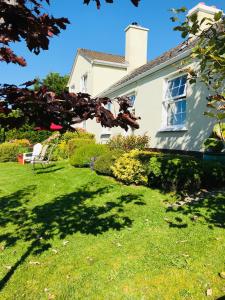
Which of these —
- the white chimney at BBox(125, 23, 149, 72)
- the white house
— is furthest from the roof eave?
the white house

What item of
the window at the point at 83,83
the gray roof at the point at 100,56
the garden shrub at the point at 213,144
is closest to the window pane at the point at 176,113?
the garden shrub at the point at 213,144

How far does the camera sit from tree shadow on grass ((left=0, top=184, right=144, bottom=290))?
5617 millimetres

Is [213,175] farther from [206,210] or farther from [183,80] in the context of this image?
[183,80]

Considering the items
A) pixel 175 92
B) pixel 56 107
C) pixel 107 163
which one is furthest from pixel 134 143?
pixel 56 107

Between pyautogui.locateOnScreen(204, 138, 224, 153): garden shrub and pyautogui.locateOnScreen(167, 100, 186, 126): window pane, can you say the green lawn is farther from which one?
pyautogui.locateOnScreen(167, 100, 186, 126): window pane

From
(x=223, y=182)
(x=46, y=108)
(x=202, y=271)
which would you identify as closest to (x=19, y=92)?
(x=46, y=108)

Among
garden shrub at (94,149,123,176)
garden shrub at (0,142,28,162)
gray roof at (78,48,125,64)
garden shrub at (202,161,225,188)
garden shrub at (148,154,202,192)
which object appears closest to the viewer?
garden shrub at (148,154,202,192)

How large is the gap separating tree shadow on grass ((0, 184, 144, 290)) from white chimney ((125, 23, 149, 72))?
17.3m

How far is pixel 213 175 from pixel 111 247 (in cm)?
423

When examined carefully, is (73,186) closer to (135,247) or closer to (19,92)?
(135,247)

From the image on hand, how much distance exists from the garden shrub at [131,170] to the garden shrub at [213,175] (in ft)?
5.19

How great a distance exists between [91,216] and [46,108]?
4.43 meters

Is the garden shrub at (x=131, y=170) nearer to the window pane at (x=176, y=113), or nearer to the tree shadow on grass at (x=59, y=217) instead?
the tree shadow on grass at (x=59, y=217)

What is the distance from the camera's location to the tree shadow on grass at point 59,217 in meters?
5.62
